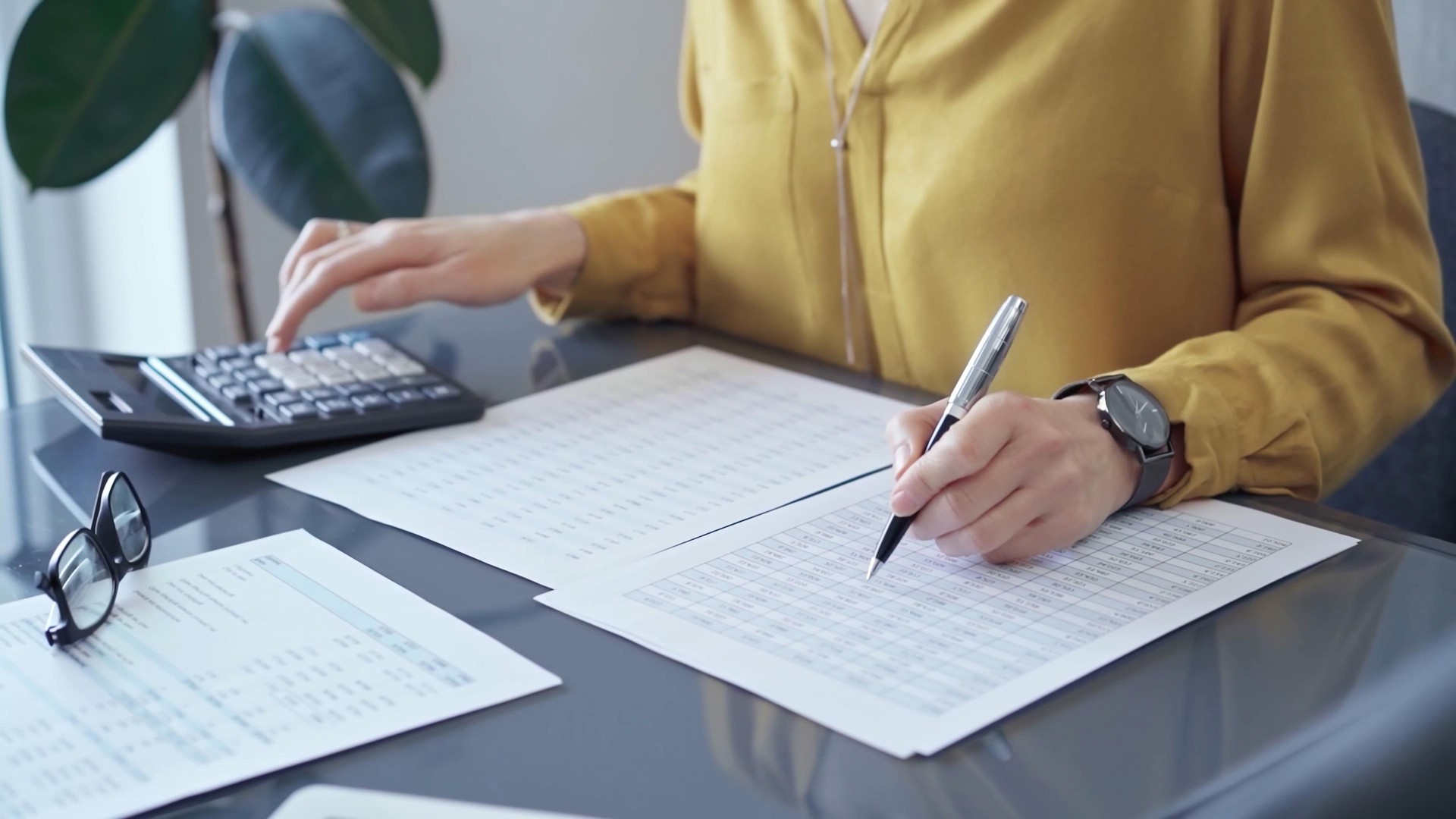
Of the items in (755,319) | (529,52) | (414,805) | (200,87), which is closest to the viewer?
(414,805)

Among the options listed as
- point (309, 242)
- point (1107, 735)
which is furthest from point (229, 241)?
point (1107, 735)

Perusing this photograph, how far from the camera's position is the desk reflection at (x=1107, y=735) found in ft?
1.48

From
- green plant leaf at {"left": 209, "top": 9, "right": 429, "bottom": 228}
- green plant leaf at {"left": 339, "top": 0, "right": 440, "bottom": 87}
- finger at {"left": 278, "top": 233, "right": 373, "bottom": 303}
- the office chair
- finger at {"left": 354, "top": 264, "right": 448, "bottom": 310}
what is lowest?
the office chair

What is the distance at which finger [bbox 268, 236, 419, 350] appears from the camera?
0.89 metres

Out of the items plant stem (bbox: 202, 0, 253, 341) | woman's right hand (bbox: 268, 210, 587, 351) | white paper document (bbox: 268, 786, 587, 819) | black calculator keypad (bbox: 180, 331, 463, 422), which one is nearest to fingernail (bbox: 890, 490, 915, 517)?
white paper document (bbox: 268, 786, 587, 819)

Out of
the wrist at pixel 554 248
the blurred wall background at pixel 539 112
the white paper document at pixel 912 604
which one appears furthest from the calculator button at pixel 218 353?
the blurred wall background at pixel 539 112

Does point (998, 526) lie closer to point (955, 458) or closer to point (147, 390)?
point (955, 458)

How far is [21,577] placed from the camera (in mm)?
631

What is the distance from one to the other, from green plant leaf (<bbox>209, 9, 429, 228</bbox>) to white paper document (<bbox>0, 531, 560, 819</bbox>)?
0.94 metres

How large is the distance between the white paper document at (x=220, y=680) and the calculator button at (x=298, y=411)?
0.16 meters

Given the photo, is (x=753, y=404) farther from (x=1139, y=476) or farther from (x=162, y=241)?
(x=162, y=241)

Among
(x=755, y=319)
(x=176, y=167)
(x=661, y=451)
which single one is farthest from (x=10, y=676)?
(x=176, y=167)

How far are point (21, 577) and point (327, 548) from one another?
139 mm

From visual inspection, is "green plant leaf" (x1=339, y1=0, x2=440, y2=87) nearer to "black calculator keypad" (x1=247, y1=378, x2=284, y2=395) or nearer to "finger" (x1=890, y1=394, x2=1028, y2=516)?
"black calculator keypad" (x1=247, y1=378, x2=284, y2=395)
